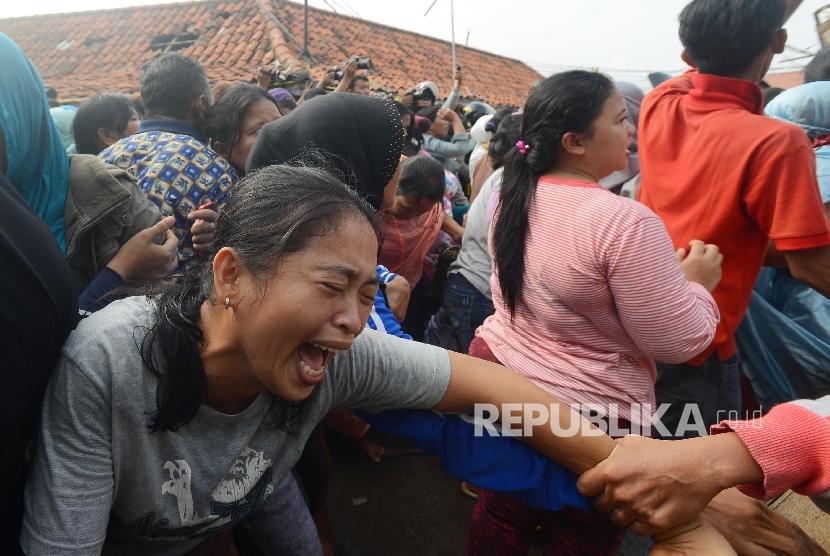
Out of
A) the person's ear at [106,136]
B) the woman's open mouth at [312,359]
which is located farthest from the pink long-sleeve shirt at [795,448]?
the person's ear at [106,136]

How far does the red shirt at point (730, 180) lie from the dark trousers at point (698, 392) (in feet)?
0.19

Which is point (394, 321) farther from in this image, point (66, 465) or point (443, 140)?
point (443, 140)

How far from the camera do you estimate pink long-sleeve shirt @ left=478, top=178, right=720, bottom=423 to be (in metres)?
1.34

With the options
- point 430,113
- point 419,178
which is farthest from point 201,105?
point 430,113

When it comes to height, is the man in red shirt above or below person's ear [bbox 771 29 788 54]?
below

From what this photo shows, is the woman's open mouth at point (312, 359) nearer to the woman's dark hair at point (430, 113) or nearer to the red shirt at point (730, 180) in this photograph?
the red shirt at point (730, 180)

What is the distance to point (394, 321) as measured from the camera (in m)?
1.58

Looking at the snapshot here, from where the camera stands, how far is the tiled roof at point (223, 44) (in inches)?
389

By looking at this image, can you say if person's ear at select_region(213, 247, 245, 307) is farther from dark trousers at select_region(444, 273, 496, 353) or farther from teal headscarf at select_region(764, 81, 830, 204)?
teal headscarf at select_region(764, 81, 830, 204)

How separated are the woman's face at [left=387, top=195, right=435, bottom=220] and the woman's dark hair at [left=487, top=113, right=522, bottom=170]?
1.49 feet

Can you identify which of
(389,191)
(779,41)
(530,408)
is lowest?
(530,408)

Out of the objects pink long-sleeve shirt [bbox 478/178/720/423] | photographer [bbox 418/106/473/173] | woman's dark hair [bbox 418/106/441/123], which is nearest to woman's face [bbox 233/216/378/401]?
pink long-sleeve shirt [bbox 478/178/720/423]

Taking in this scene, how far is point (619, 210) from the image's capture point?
4.46ft

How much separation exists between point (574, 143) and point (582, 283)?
1.49 feet
